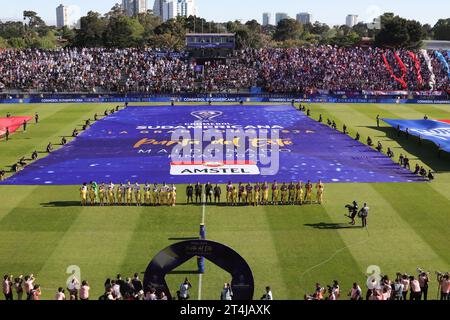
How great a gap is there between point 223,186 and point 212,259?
18338 millimetres

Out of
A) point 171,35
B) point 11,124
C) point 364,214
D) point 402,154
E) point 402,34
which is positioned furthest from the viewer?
point 171,35

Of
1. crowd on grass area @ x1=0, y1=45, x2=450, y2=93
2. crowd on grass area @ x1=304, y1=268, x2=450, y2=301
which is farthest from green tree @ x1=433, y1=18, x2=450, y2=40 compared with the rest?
crowd on grass area @ x1=304, y1=268, x2=450, y2=301

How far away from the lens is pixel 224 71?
8825cm

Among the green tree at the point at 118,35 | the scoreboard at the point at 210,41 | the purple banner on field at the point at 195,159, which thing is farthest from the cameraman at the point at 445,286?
the green tree at the point at 118,35

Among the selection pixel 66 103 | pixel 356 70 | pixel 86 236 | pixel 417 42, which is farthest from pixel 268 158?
pixel 417 42

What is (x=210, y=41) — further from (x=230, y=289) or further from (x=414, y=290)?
(x=230, y=289)

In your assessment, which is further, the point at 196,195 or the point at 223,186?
the point at 223,186

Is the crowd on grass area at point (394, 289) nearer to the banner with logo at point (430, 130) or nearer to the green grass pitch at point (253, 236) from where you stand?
the green grass pitch at point (253, 236)

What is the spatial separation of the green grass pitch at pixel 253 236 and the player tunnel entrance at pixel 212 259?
10.2ft

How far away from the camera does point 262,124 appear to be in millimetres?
58688

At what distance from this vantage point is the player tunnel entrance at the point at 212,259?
55.6ft

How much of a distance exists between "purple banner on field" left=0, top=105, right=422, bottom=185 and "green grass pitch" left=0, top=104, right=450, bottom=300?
360cm

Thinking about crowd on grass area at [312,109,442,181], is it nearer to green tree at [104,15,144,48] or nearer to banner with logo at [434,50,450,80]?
banner with logo at [434,50,450,80]

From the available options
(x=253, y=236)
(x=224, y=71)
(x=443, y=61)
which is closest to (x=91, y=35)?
(x=224, y=71)
